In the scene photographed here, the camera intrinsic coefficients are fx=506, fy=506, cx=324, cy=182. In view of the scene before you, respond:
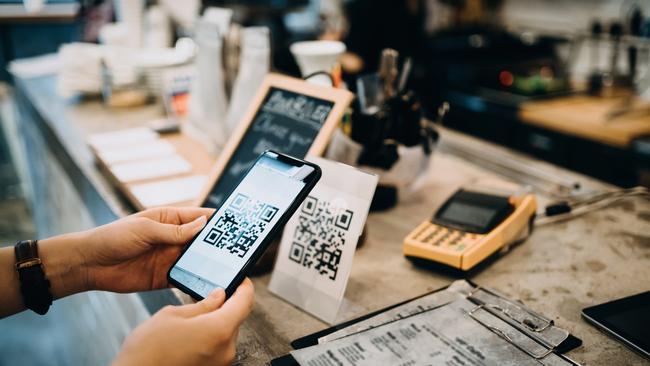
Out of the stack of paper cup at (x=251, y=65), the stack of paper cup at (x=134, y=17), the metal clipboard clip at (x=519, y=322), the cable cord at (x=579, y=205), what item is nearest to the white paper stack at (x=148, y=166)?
the stack of paper cup at (x=251, y=65)

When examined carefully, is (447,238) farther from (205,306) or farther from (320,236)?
(205,306)

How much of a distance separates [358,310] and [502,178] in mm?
919

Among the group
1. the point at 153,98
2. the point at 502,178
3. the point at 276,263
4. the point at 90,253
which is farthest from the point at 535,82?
the point at 90,253

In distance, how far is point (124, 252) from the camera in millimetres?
1009

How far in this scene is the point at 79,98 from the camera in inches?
106

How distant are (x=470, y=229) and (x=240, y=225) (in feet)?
1.71

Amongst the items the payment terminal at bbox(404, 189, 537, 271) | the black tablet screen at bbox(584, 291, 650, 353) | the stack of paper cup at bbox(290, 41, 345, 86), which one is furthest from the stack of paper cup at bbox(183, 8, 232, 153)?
the black tablet screen at bbox(584, 291, 650, 353)

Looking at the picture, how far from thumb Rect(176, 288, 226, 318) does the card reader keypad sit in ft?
1.64

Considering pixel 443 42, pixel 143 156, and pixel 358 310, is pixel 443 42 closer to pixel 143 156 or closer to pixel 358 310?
pixel 143 156

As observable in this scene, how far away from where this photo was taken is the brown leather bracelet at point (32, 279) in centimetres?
100

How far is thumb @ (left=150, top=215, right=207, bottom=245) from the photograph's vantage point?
3.22ft

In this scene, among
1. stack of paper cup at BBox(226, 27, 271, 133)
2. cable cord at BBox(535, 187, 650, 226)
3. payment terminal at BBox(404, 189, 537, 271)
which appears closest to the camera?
payment terminal at BBox(404, 189, 537, 271)

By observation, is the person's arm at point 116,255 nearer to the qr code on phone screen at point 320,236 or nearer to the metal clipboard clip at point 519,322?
the qr code on phone screen at point 320,236

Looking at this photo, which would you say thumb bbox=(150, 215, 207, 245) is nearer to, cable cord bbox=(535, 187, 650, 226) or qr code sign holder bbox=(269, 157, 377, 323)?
qr code sign holder bbox=(269, 157, 377, 323)
